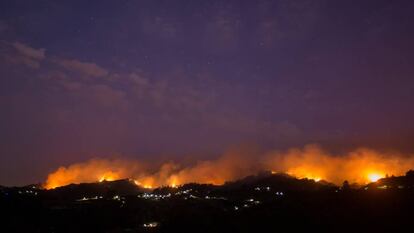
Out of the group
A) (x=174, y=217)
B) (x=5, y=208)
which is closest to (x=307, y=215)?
(x=174, y=217)

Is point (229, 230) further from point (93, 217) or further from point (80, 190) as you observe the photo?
point (80, 190)

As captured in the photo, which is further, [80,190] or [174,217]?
[80,190]

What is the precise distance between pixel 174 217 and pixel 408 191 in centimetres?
4383

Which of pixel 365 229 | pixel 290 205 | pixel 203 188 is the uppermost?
pixel 203 188

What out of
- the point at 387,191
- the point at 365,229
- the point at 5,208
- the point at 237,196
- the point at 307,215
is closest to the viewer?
the point at 365,229

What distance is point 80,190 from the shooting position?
142250 mm

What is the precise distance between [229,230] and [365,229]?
22.6 meters

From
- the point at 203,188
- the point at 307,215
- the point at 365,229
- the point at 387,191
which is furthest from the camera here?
the point at 203,188

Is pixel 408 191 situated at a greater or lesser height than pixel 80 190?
lesser

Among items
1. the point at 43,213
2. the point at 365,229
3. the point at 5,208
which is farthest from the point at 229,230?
the point at 5,208

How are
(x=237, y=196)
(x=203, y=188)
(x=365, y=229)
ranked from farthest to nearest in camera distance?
1. (x=203, y=188)
2. (x=237, y=196)
3. (x=365, y=229)

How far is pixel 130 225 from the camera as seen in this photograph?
85.6 m

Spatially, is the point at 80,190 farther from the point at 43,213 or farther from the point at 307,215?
the point at 307,215

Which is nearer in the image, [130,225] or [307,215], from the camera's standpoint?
[307,215]
